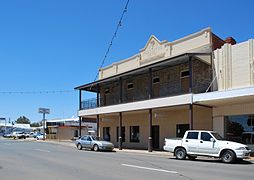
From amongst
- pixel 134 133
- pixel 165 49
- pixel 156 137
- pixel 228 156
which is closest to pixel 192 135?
pixel 228 156

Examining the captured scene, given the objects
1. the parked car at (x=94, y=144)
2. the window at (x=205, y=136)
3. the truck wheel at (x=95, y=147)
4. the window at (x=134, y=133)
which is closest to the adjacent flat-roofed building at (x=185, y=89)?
the window at (x=134, y=133)

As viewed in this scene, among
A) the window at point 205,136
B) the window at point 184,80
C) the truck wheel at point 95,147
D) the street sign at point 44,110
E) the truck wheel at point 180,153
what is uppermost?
the window at point 184,80

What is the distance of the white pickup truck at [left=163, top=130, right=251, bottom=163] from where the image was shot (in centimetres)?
1886

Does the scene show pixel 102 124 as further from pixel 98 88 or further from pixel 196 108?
pixel 196 108

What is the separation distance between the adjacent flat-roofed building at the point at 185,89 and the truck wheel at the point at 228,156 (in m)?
3.80

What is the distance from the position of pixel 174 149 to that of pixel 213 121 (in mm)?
5786

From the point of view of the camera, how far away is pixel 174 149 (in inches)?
851

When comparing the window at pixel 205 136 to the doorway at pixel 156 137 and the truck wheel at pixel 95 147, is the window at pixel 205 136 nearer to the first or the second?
→ the truck wheel at pixel 95 147

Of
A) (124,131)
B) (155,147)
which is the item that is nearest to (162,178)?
(155,147)

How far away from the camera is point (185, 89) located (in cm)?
2864

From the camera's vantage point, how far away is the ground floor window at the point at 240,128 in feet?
78.0

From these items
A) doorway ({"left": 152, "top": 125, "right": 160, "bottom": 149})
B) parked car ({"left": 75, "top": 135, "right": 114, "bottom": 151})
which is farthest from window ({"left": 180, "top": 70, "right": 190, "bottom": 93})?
parked car ({"left": 75, "top": 135, "right": 114, "bottom": 151})

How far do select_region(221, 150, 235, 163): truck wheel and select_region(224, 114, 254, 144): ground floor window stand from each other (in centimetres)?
536

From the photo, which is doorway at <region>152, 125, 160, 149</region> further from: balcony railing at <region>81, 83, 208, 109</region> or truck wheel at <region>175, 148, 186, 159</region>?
truck wheel at <region>175, 148, 186, 159</region>
